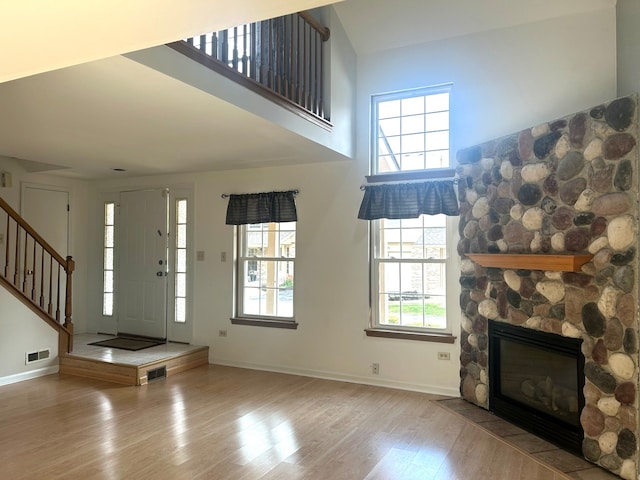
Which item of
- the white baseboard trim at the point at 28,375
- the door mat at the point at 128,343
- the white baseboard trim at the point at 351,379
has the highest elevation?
the door mat at the point at 128,343

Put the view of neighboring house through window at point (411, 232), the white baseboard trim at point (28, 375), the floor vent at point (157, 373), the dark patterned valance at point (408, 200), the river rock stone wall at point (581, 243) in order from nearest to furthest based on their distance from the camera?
the river rock stone wall at point (581, 243) < the dark patterned valance at point (408, 200) < the view of neighboring house through window at point (411, 232) < the white baseboard trim at point (28, 375) < the floor vent at point (157, 373)

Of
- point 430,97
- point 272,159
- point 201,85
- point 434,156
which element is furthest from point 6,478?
point 430,97

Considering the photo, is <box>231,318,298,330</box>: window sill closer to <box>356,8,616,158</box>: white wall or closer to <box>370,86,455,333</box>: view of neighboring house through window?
<box>370,86,455,333</box>: view of neighboring house through window

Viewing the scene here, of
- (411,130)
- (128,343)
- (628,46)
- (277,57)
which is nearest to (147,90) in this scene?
(277,57)

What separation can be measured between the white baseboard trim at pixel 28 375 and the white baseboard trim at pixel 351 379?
177cm

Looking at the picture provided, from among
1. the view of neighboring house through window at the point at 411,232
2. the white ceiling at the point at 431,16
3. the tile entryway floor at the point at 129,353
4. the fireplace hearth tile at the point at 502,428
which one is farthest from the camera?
the tile entryway floor at the point at 129,353

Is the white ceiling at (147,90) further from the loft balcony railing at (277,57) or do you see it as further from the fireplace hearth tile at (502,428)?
the fireplace hearth tile at (502,428)

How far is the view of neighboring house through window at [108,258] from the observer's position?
662cm

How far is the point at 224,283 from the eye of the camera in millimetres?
5766

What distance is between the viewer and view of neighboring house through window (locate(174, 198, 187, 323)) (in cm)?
604

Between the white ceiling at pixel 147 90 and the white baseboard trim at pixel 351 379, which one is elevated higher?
the white ceiling at pixel 147 90

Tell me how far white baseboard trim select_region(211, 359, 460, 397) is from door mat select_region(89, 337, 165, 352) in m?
0.85

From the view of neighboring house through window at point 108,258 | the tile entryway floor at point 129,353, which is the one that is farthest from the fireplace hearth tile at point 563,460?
the view of neighboring house through window at point 108,258

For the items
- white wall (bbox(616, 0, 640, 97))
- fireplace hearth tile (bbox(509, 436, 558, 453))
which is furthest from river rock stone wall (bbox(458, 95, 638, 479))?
white wall (bbox(616, 0, 640, 97))
